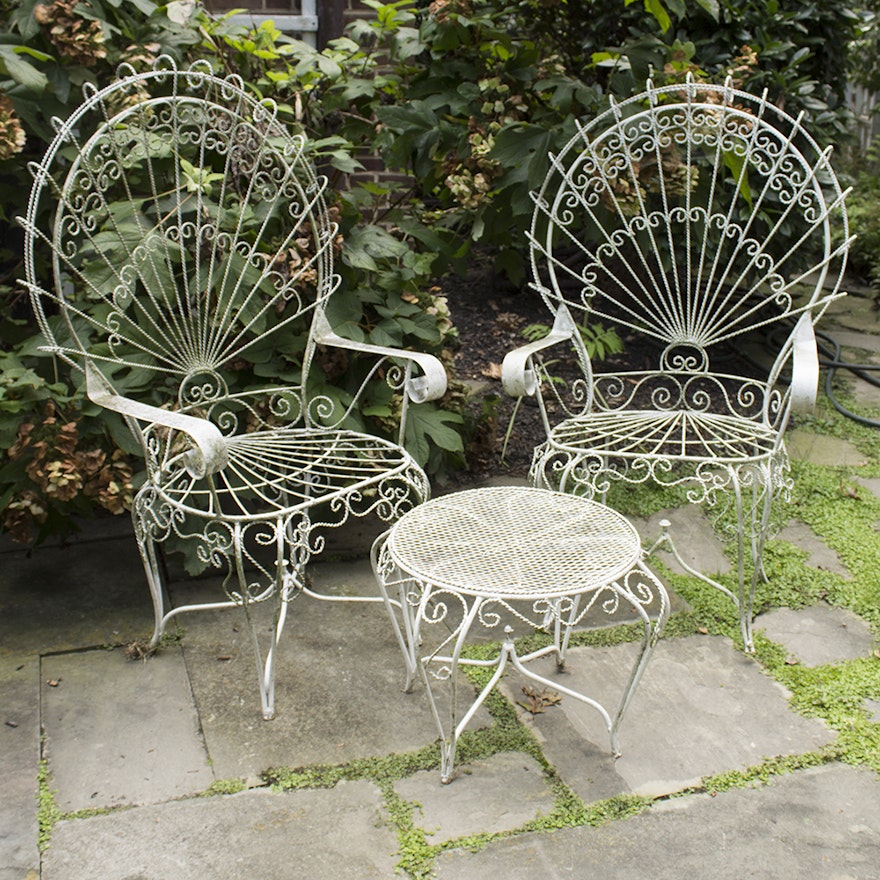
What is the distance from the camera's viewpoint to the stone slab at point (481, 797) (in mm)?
2039

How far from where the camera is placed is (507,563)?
2.05 m

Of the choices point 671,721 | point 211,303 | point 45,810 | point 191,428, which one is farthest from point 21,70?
point 671,721

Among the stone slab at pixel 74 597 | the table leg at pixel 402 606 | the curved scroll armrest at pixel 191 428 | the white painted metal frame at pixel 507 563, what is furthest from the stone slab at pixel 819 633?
the stone slab at pixel 74 597

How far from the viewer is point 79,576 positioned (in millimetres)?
2928

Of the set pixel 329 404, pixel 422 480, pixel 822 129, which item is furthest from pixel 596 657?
pixel 822 129

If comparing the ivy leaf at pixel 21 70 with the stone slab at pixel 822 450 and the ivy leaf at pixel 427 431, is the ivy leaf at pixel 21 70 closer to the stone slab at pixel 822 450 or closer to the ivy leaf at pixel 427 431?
the ivy leaf at pixel 427 431

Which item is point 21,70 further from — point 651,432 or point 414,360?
point 651,432

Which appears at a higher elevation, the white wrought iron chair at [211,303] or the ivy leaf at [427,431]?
the white wrought iron chair at [211,303]

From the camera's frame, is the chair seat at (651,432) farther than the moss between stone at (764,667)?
Yes

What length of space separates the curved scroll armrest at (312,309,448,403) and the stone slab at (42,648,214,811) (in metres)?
0.87

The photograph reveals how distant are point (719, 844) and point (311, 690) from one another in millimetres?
975

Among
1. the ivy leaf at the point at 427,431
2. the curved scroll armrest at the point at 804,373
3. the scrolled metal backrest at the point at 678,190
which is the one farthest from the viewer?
the ivy leaf at the point at 427,431

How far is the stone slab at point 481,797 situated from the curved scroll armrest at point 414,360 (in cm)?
84

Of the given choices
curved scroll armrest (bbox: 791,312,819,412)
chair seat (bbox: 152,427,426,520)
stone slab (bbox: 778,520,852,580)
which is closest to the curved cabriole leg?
chair seat (bbox: 152,427,426,520)
